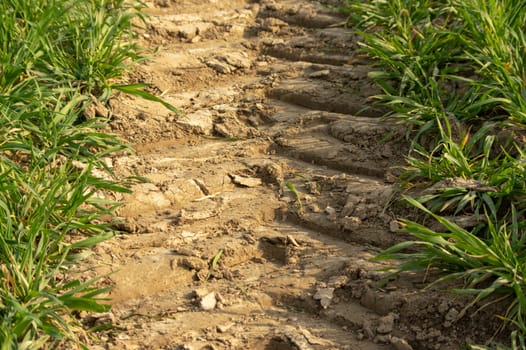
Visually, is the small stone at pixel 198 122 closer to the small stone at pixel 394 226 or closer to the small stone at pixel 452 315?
the small stone at pixel 394 226

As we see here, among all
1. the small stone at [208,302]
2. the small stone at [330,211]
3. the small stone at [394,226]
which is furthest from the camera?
the small stone at [330,211]

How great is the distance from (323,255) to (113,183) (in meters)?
0.95

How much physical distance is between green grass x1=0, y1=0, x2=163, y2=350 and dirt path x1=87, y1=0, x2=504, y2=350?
0.14m

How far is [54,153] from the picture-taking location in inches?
125

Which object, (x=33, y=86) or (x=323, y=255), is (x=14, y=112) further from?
(x=323, y=255)

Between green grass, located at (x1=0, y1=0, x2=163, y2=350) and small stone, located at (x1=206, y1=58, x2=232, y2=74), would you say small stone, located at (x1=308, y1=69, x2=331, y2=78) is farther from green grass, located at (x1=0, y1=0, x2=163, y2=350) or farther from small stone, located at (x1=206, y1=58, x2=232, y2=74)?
green grass, located at (x1=0, y1=0, x2=163, y2=350)

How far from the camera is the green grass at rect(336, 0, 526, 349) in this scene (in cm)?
273

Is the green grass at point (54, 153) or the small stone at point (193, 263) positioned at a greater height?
the green grass at point (54, 153)

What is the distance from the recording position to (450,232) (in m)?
3.04

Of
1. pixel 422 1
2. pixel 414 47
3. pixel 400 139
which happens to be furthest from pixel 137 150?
pixel 422 1

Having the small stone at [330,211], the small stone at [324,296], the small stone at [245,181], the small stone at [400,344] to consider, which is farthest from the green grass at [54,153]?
the small stone at [400,344]

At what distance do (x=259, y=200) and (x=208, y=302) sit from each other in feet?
2.20

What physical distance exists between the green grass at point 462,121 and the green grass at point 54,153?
1210 mm

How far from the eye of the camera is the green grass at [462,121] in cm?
273
